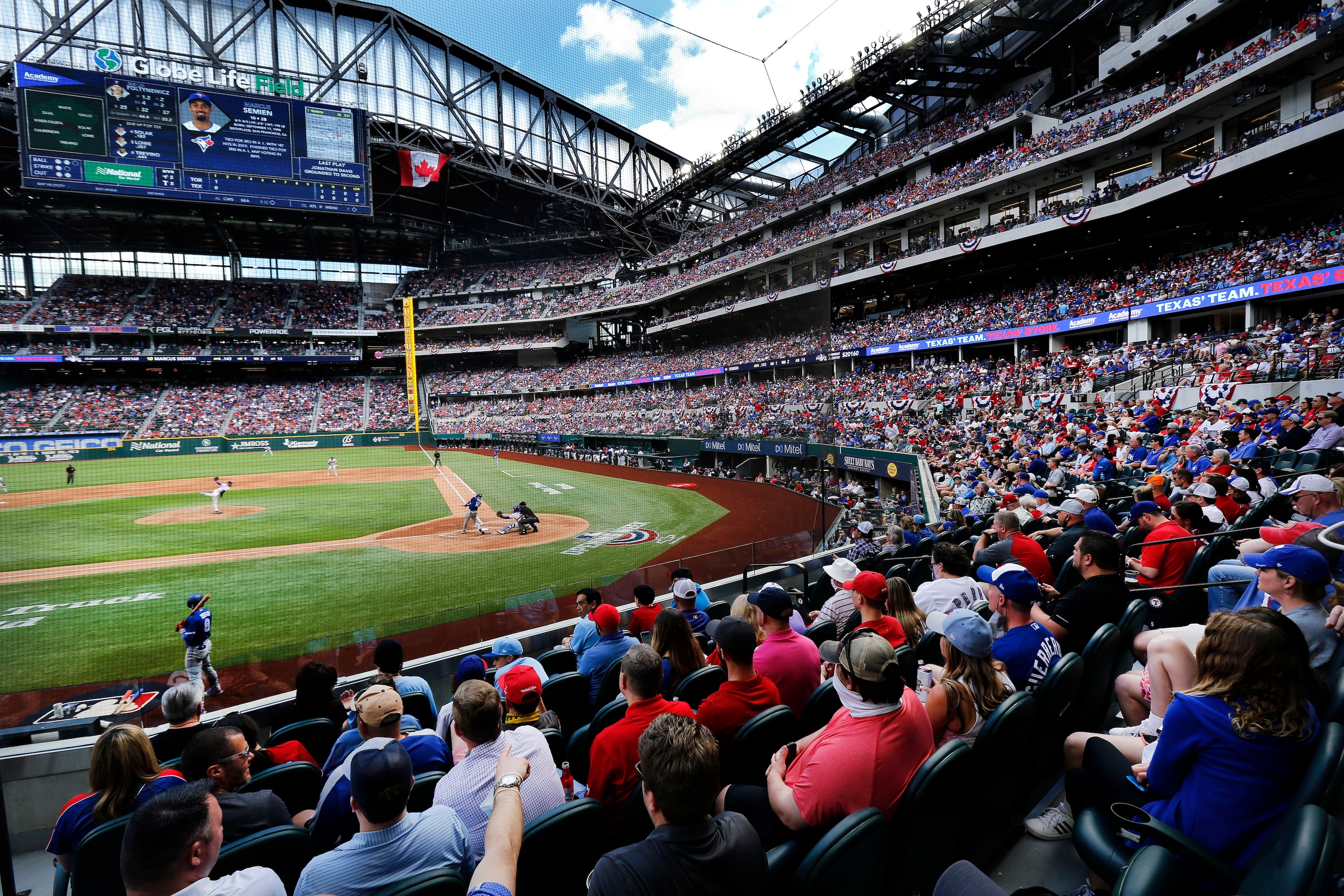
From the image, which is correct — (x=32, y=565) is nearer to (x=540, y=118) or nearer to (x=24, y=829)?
(x=24, y=829)

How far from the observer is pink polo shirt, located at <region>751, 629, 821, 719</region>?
3615 millimetres

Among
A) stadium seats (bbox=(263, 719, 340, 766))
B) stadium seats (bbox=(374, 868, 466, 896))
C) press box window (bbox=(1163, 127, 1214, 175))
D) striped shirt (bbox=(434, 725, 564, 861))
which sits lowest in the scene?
stadium seats (bbox=(263, 719, 340, 766))

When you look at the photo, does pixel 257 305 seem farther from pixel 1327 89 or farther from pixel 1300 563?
pixel 1327 89

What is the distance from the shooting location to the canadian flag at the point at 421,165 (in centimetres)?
4475

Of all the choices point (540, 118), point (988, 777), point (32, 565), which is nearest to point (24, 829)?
point (988, 777)

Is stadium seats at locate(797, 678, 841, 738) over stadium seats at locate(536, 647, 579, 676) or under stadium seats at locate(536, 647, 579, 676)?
over

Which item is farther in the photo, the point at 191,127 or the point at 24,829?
the point at 191,127

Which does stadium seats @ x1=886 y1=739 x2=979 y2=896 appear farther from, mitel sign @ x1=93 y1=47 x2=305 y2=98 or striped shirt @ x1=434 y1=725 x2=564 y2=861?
mitel sign @ x1=93 y1=47 x2=305 y2=98

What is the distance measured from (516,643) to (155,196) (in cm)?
5061

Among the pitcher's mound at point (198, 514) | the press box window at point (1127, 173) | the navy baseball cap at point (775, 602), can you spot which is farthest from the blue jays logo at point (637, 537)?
the press box window at point (1127, 173)

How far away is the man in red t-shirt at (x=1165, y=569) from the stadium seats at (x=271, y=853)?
217 inches

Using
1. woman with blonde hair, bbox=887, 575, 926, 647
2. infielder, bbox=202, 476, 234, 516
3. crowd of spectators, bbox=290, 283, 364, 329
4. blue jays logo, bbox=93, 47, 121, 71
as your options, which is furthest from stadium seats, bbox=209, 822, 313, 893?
crowd of spectators, bbox=290, 283, 364, 329

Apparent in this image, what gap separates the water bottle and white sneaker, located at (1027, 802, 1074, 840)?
235 centimetres

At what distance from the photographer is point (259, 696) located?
682 cm
